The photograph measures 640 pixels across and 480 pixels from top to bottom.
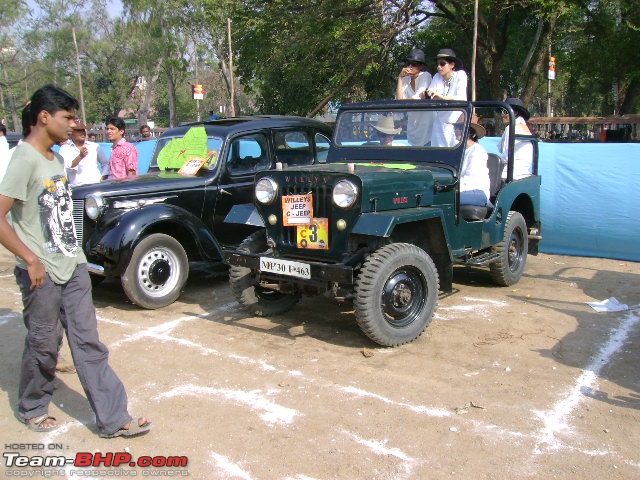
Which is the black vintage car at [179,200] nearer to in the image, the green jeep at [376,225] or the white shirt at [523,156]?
the green jeep at [376,225]

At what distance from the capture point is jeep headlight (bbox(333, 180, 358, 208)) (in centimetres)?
468

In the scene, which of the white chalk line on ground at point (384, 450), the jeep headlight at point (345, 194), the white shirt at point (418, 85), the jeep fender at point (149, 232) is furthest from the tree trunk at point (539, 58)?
the white chalk line on ground at point (384, 450)

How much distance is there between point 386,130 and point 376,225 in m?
1.79

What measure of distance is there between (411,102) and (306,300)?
233cm

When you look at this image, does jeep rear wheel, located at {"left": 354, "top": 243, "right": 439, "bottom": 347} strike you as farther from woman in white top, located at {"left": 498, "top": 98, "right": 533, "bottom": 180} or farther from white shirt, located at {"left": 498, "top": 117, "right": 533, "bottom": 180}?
white shirt, located at {"left": 498, "top": 117, "right": 533, "bottom": 180}

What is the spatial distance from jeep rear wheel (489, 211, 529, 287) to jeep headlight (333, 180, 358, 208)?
239 cm

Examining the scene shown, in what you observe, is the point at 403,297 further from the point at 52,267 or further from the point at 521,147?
the point at 521,147

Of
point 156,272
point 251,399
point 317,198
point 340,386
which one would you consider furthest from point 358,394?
point 156,272

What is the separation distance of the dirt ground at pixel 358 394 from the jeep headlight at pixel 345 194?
120 cm

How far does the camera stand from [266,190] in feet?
17.2

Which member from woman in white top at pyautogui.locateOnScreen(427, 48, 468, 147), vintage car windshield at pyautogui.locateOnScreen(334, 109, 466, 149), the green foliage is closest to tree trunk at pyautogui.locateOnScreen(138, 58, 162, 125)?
the green foliage

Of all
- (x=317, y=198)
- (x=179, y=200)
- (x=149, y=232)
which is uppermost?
(x=317, y=198)

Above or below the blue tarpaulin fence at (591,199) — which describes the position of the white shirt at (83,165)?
above

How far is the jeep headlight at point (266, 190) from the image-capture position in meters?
5.19
